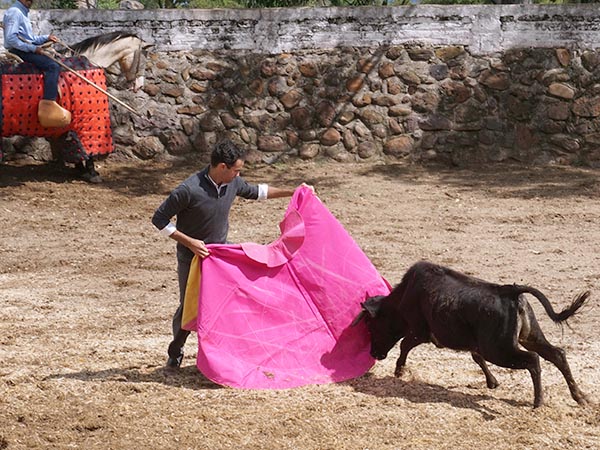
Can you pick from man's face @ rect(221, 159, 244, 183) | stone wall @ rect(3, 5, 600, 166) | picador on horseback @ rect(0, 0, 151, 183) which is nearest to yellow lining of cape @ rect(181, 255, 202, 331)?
man's face @ rect(221, 159, 244, 183)

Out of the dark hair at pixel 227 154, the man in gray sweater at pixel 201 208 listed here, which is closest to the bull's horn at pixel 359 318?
the man in gray sweater at pixel 201 208

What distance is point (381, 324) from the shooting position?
6.00 meters

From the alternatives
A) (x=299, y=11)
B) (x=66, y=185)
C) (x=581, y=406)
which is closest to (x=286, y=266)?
(x=581, y=406)

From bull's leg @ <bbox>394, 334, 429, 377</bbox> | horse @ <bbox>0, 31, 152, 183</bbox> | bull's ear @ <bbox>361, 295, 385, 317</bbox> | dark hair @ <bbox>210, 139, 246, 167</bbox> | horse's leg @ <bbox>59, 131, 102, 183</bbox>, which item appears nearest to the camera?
dark hair @ <bbox>210, 139, 246, 167</bbox>

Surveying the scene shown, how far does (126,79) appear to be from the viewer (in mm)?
12195

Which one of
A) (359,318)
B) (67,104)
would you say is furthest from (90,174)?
(359,318)

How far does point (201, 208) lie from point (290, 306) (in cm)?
80

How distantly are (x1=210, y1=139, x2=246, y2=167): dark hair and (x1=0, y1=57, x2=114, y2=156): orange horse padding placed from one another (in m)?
5.97

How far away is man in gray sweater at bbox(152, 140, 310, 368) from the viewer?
5840mm

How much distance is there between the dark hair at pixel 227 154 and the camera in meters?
5.81

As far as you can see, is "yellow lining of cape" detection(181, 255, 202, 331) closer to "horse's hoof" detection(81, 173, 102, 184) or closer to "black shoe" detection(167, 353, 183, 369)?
"black shoe" detection(167, 353, 183, 369)

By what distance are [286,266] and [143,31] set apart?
274 inches

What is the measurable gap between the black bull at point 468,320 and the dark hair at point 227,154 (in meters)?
1.11

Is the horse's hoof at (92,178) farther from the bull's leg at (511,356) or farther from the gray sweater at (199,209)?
the bull's leg at (511,356)
